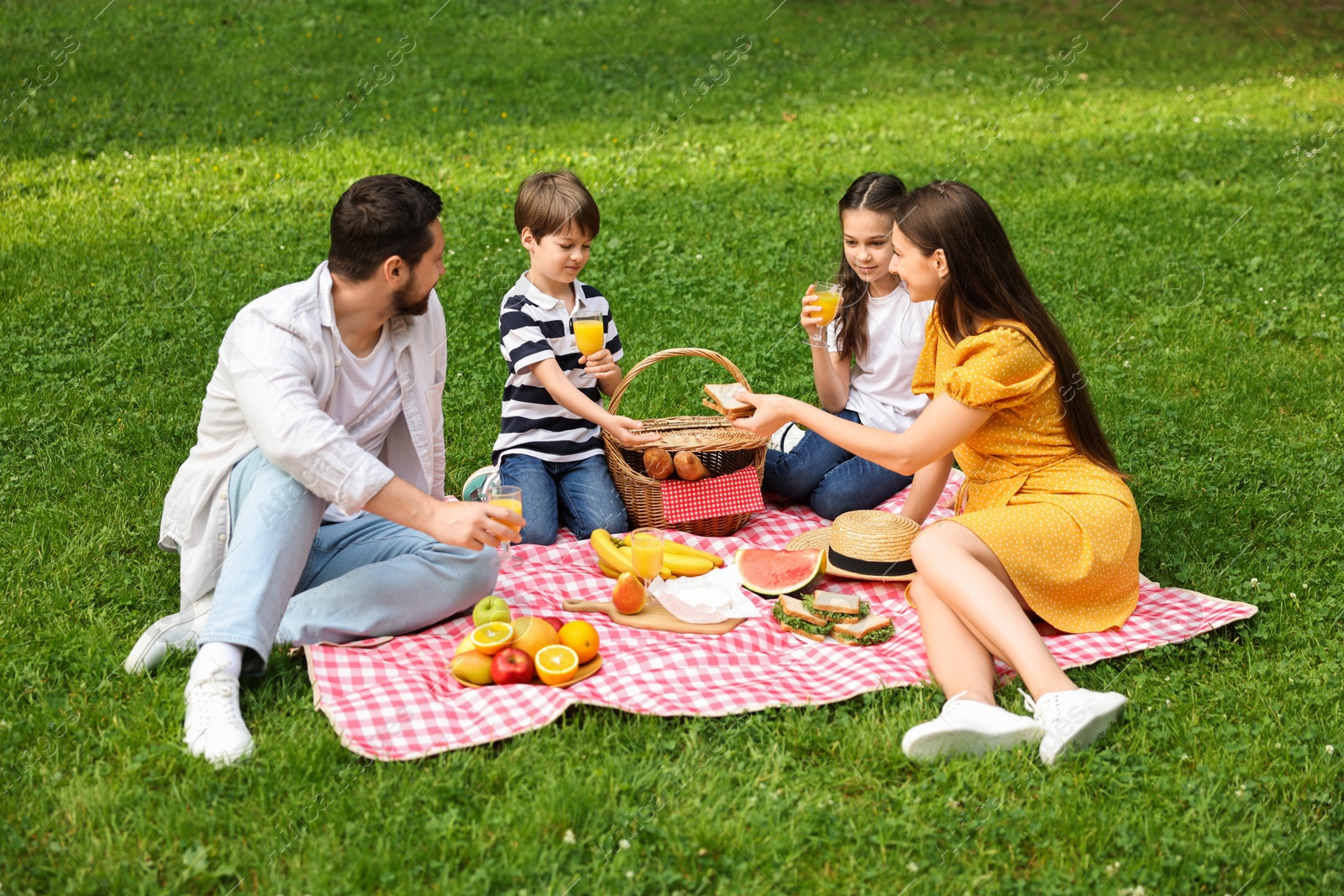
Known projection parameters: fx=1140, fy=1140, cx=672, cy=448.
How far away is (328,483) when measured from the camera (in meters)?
3.26

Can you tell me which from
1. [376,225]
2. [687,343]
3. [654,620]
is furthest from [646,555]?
[687,343]

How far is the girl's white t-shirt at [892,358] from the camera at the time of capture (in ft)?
16.1

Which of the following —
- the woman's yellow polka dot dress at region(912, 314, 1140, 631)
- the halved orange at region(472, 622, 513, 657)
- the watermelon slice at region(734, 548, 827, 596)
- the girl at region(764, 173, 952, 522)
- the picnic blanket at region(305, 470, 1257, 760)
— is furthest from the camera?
the girl at region(764, 173, 952, 522)

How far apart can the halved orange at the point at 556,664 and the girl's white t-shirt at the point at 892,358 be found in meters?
2.02

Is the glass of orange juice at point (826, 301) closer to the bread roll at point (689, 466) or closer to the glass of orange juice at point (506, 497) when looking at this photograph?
the bread roll at point (689, 466)

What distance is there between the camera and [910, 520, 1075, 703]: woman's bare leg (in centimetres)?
323

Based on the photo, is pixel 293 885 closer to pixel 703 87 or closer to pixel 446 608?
pixel 446 608

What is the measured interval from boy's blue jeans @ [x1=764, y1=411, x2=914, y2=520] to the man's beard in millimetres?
1944

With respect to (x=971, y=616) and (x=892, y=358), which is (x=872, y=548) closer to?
(x=971, y=616)

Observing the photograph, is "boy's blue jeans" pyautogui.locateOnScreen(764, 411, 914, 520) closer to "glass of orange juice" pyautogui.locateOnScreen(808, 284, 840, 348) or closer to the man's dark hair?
"glass of orange juice" pyautogui.locateOnScreen(808, 284, 840, 348)

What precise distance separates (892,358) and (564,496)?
60.4 inches

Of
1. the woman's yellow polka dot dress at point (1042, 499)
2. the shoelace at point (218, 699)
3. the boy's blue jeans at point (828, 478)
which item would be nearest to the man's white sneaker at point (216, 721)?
the shoelace at point (218, 699)

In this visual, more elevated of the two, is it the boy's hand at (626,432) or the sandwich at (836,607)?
the boy's hand at (626,432)

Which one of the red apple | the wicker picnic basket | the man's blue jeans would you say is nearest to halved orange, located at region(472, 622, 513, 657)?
the red apple
